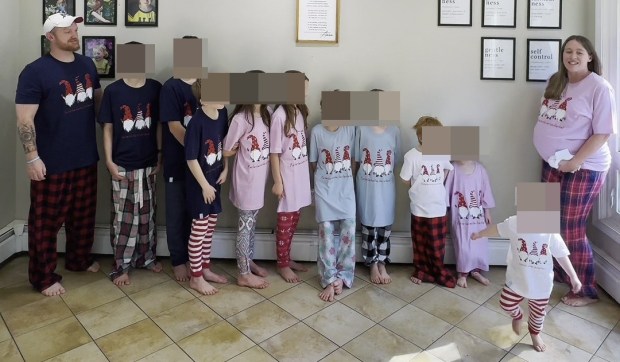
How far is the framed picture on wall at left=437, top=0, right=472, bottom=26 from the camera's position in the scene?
2684 mm

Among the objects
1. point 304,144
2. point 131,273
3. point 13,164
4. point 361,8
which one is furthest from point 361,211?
point 13,164

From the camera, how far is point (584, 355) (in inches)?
75.0

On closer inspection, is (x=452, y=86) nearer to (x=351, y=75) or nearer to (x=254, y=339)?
(x=351, y=75)

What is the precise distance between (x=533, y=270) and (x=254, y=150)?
58.6 inches

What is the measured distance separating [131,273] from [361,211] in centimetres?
146

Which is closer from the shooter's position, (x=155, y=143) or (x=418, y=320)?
(x=418, y=320)

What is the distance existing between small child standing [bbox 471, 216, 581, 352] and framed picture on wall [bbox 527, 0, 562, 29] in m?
1.47

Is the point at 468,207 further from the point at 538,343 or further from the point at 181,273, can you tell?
the point at 181,273

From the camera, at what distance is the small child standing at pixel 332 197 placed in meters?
2.47

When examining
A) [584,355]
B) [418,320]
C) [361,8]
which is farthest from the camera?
[361,8]

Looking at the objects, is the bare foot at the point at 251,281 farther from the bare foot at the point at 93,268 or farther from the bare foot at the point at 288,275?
the bare foot at the point at 93,268

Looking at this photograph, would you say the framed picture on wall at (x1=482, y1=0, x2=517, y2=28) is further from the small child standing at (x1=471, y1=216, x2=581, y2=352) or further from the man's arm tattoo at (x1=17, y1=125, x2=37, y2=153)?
the man's arm tattoo at (x1=17, y1=125, x2=37, y2=153)

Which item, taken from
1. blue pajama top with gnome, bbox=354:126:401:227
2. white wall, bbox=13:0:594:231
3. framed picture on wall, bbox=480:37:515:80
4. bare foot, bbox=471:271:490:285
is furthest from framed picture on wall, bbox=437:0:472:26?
bare foot, bbox=471:271:490:285

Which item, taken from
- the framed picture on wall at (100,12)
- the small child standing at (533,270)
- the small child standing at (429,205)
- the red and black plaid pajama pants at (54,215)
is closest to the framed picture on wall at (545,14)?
the small child standing at (429,205)
